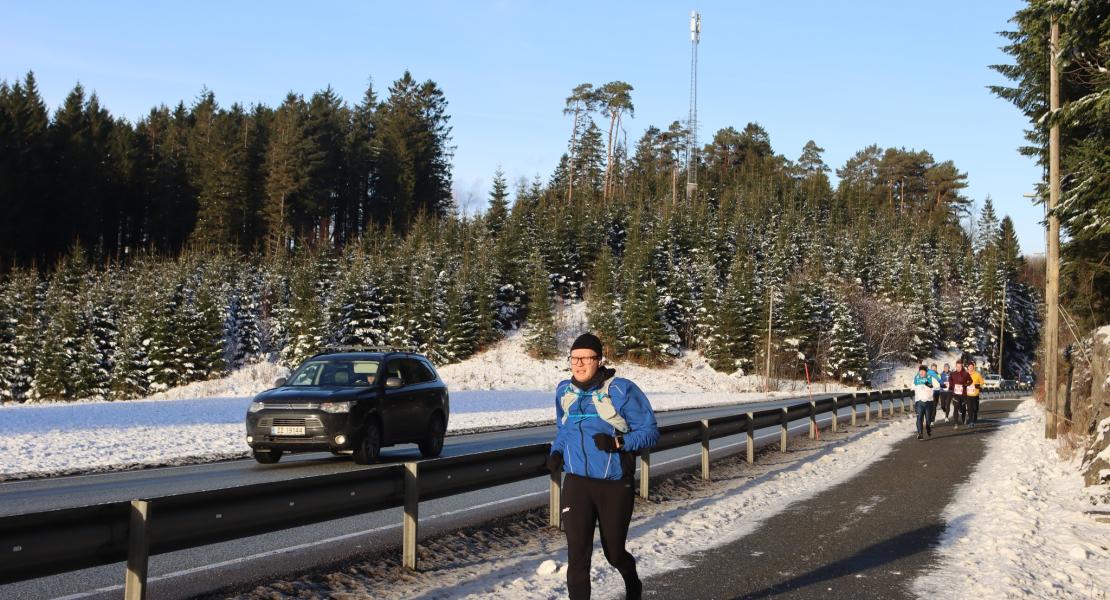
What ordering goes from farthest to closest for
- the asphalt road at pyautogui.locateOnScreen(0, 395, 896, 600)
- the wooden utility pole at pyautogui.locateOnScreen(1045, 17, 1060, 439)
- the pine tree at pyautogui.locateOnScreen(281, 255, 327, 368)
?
the pine tree at pyautogui.locateOnScreen(281, 255, 327, 368) < the wooden utility pole at pyautogui.locateOnScreen(1045, 17, 1060, 439) < the asphalt road at pyautogui.locateOnScreen(0, 395, 896, 600)

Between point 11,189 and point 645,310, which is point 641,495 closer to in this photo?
point 645,310

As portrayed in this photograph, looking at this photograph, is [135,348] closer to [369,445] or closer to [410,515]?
[369,445]

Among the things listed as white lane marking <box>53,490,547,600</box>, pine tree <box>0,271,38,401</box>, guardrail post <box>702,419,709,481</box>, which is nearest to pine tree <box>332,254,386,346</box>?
pine tree <box>0,271,38,401</box>

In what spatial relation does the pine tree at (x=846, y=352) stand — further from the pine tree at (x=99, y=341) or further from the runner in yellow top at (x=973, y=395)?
the pine tree at (x=99, y=341)

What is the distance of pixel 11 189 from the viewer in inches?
3031

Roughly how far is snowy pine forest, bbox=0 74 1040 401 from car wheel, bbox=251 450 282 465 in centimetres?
5055

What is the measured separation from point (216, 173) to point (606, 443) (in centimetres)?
9176

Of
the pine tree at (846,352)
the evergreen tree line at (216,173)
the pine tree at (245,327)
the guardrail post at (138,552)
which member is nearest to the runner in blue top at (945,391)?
the guardrail post at (138,552)

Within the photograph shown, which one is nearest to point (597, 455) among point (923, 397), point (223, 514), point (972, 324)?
point (223, 514)

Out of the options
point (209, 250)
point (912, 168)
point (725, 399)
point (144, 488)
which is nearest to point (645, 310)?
point (725, 399)

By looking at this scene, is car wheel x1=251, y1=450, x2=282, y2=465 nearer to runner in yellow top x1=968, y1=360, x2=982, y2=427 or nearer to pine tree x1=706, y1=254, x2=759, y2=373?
runner in yellow top x1=968, y1=360, x2=982, y2=427

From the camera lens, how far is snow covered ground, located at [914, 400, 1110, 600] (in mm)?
7746

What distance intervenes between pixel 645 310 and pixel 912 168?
81.7 m

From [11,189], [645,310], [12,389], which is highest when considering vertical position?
[11,189]
